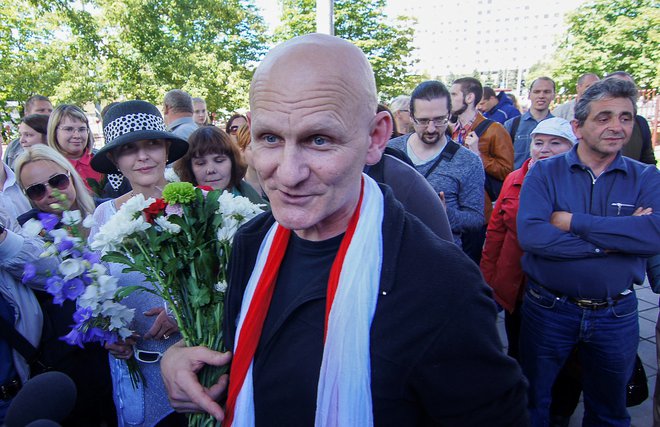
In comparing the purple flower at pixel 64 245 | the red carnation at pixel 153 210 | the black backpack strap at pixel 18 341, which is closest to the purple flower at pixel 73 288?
the purple flower at pixel 64 245

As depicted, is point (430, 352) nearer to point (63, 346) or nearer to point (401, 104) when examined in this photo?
point (63, 346)

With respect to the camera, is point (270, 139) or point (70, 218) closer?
point (270, 139)

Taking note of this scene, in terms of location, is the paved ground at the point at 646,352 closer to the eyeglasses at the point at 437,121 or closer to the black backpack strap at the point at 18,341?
the eyeglasses at the point at 437,121

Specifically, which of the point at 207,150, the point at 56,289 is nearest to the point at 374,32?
the point at 207,150

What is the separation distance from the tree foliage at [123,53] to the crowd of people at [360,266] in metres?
8.11

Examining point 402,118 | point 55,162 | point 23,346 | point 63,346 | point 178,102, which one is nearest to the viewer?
point 23,346

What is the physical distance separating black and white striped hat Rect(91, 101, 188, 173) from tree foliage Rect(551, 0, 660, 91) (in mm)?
16260

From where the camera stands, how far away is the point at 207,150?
10.4 feet

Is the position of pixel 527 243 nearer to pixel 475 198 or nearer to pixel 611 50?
pixel 475 198

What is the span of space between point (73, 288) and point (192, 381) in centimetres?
65

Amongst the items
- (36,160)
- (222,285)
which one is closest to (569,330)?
(222,285)

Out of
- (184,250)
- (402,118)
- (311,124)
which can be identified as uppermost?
(402,118)

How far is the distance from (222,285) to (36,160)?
6.60 ft

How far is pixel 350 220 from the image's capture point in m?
1.27
